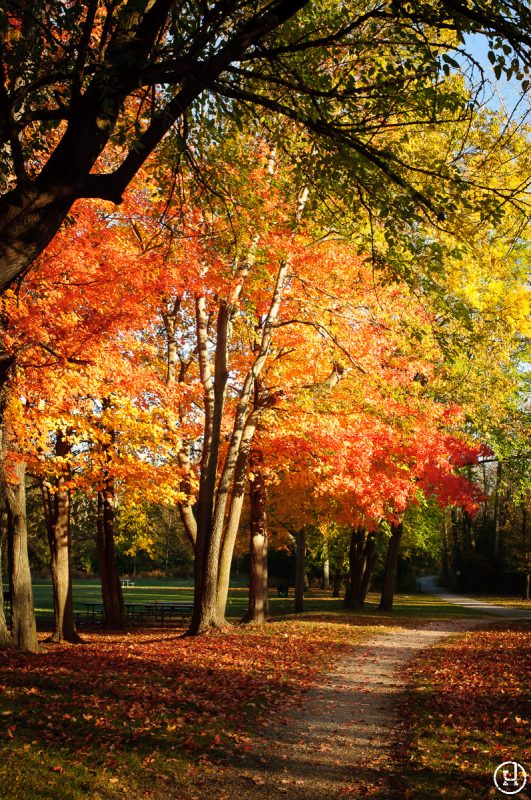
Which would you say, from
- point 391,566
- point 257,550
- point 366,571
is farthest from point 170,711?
point 366,571

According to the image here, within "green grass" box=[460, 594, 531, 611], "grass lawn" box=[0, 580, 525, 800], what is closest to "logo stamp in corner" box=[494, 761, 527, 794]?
"grass lawn" box=[0, 580, 525, 800]

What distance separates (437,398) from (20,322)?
619 inches

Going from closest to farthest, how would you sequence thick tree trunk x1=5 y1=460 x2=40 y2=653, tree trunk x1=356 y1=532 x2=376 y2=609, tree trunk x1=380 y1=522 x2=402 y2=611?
thick tree trunk x1=5 y1=460 x2=40 y2=653 < tree trunk x1=380 y1=522 x2=402 y2=611 < tree trunk x1=356 y1=532 x2=376 y2=609

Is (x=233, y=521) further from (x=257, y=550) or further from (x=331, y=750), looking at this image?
(x=331, y=750)

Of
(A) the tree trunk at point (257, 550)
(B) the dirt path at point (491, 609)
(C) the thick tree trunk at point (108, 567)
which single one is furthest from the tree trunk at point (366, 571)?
(C) the thick tree trunk at point (108, 567)

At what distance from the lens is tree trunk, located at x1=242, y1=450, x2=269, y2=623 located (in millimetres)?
18281

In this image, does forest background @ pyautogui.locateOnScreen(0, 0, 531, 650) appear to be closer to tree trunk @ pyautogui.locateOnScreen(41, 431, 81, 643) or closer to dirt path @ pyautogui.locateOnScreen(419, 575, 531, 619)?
tree trunk @ pyautogui.locateOnScreen(41, 431, 81, 643)

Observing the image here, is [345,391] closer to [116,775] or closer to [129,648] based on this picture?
[129,648]

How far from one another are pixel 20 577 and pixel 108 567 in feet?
30.1

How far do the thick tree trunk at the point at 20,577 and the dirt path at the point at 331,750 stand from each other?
581cm

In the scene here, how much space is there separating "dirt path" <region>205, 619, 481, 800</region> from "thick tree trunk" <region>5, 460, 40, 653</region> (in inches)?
229

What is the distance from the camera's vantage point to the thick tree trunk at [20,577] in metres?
12.4

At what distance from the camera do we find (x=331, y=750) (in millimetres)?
6438

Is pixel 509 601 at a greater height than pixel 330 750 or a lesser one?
lesser
